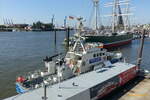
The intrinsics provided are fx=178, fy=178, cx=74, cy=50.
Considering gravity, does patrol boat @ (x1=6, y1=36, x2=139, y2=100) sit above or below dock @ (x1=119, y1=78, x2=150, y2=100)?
above

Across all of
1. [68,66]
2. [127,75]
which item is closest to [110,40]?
[127,75]

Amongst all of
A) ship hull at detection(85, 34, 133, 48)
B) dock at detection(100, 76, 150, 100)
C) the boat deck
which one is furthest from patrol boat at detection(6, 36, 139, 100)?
ship hull at detection(85, 34, 133, 48)

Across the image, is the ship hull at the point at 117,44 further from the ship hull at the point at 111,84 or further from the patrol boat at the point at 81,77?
the ship hull at the point at 111,84

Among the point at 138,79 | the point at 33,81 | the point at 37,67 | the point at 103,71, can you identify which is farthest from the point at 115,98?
the point at 37,67

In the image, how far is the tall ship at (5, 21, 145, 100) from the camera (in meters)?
14.1

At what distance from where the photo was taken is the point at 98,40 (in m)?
65.6

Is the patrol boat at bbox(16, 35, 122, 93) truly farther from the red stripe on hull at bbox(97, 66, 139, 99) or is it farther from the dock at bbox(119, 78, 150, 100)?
the dock at bbox(119, 78, 150, 100)

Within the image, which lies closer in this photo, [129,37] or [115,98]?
[115,98]

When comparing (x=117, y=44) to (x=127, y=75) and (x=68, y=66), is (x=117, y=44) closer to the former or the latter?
(x=127, y=75)

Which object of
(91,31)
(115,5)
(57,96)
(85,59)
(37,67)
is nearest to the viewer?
(57,96)

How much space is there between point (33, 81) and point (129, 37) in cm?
7647

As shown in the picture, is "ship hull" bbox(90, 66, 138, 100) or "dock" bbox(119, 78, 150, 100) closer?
"ship hull" bbox(90, 66, 138, 100)

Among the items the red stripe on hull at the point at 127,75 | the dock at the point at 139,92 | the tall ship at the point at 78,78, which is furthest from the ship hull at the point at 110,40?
the dock at the point at 139,92

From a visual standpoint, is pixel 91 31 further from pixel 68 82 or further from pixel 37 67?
pixel 68 82
